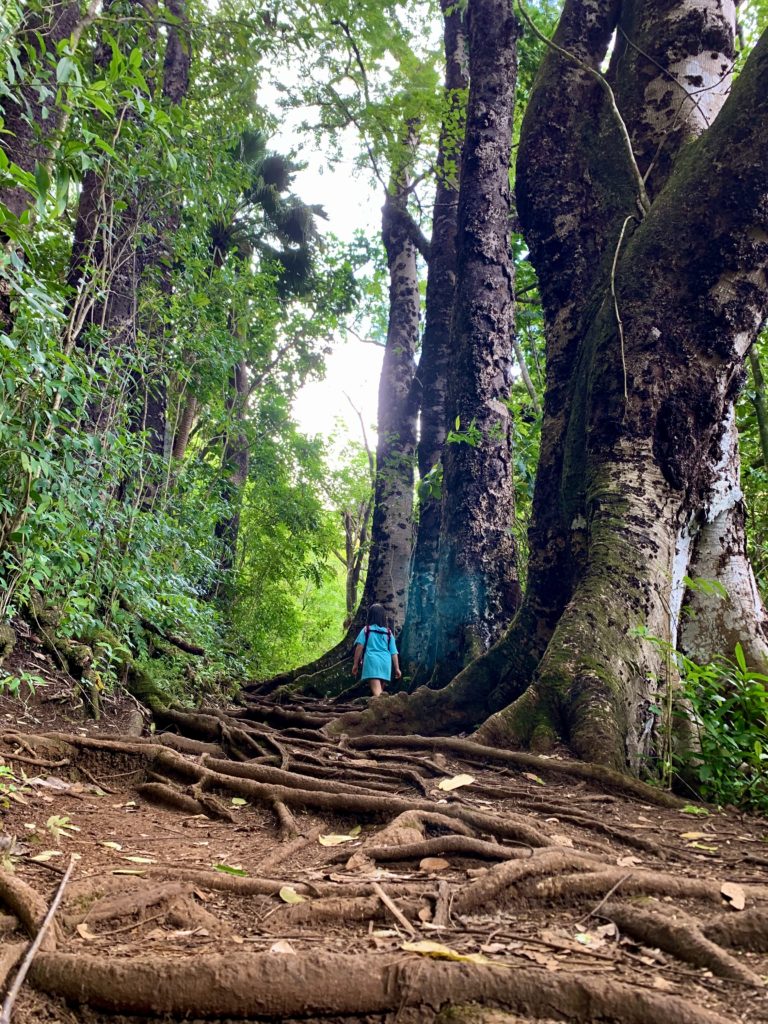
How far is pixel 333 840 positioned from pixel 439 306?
8052mm

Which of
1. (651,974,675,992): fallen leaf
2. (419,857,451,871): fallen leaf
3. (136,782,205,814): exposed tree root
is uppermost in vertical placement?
(651,974,675,992): fallen leaf

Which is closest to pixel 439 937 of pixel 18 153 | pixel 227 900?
pixel 227 900

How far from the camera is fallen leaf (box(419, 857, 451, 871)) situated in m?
2.41

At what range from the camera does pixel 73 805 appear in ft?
10.4

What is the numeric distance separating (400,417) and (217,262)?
6979 millimetres

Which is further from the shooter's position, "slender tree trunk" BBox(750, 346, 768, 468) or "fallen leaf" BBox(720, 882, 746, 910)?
"slender tree trunk" BBox(750, 346, 768, 468)

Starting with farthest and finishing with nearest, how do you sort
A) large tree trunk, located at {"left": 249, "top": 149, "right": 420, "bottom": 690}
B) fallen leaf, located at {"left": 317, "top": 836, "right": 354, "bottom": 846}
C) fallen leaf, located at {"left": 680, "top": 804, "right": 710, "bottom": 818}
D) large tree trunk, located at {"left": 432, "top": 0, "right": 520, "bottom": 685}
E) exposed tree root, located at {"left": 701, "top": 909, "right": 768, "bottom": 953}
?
large tree trunk, located at {"left": 249, "top": 149, "right": 420, "bottom": 690}
large tree trunk, located at {"left": 432, "top": 0, "right": 520, "bottom": 685}
fallen leaf, located at {"left": 680, "top": 804, "right": 710, "bottom": 818}
fallen leaf, located at {"left": 317, "top": 836, "right": 354, "bottom": 846}
exposed tree root, located at {"left": 701, "top": 909, "right": 768, "bottom": 953}

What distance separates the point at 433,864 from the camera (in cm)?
243

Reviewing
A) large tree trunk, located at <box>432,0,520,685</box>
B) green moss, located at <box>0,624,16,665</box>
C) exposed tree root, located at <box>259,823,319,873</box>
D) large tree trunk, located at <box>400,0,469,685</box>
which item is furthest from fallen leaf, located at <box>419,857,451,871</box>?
large tree trunk, located at <box>400,0,469,685</box>

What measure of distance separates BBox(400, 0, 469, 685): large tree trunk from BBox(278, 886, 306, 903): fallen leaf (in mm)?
6583

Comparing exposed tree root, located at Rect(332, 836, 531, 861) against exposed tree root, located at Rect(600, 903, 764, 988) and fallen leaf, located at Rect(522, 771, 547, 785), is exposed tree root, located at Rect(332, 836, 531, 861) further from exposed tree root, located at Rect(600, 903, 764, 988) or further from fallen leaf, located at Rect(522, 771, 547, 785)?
fallen leaf, located at Rect(522, 771, 547, 785)

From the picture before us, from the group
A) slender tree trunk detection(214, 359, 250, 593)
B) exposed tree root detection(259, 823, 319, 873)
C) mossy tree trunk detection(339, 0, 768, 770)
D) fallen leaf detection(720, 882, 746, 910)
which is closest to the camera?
fallen leaf detection(720, 882, 746, 910)

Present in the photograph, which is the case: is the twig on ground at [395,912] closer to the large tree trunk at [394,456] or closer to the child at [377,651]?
the child at [377,651]

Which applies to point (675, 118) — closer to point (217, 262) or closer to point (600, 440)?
point (600, 440)
